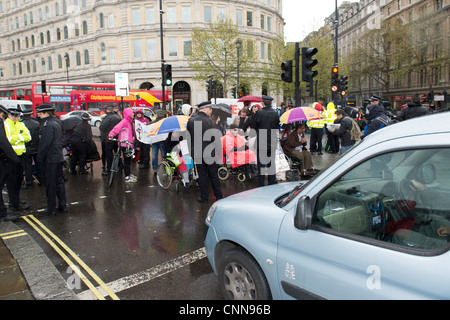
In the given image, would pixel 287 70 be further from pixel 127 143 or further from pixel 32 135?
pixel 32 135

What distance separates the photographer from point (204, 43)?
39188 mm

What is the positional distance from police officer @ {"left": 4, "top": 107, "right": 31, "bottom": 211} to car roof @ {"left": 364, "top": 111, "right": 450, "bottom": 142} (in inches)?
260

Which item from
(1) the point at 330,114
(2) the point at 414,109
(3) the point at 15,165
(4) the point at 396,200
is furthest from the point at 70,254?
→ (1) the point at 330,114

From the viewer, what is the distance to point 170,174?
27.1 feet

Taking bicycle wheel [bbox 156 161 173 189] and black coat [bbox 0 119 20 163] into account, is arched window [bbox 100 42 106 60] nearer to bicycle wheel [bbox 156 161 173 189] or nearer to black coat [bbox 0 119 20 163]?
bicycle wheel [bbox 156 161 173 189]

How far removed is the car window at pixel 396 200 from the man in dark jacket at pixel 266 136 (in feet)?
16.2

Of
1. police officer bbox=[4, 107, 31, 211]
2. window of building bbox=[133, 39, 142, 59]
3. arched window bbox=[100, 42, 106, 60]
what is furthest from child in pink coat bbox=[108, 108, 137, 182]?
arched window bbox=[100, 42, 106, 60]

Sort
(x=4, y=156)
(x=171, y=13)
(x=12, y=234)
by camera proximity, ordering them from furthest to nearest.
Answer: (x=171, y=13) → (x=4, y=156) → (x=12, y=234)

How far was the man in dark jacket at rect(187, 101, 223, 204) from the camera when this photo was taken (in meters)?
6.91

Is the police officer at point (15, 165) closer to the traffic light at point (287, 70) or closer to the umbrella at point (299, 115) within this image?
the umbrella at point (299, 115)

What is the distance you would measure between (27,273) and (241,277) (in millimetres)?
2763
